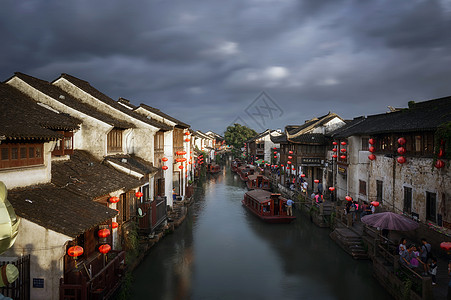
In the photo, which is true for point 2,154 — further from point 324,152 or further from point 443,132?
point 324,152

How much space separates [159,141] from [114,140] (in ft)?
19.6

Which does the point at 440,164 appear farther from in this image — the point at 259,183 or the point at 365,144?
the point at 259,183

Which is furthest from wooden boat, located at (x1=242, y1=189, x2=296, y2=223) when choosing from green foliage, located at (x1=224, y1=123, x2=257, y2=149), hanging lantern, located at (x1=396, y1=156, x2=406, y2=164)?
green foliage, located at (x1=224, y1=123, x2=257, y2=149)

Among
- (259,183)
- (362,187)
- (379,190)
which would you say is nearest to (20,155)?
(379,190)

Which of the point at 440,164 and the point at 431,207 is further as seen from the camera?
the point at 431,207

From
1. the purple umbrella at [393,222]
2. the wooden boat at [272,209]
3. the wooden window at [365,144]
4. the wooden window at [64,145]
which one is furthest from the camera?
the wooden boat at [272,209]

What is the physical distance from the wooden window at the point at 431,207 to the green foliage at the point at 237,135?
82.3 m

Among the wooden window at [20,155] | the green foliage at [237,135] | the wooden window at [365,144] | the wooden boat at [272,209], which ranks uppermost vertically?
the green foliage at [237,135]

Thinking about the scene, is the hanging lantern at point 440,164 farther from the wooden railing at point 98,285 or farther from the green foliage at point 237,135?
the green foliage at point 237,135

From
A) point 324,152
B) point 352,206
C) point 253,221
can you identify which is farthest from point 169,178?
point 324,152

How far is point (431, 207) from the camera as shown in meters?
17.5

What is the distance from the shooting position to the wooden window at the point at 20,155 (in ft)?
33.2

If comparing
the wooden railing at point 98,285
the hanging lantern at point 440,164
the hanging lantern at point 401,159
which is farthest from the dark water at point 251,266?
the hanging lantern at point 440,164

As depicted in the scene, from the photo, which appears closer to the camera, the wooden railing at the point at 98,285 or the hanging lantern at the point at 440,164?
the wooden railing at the point at 98,285
